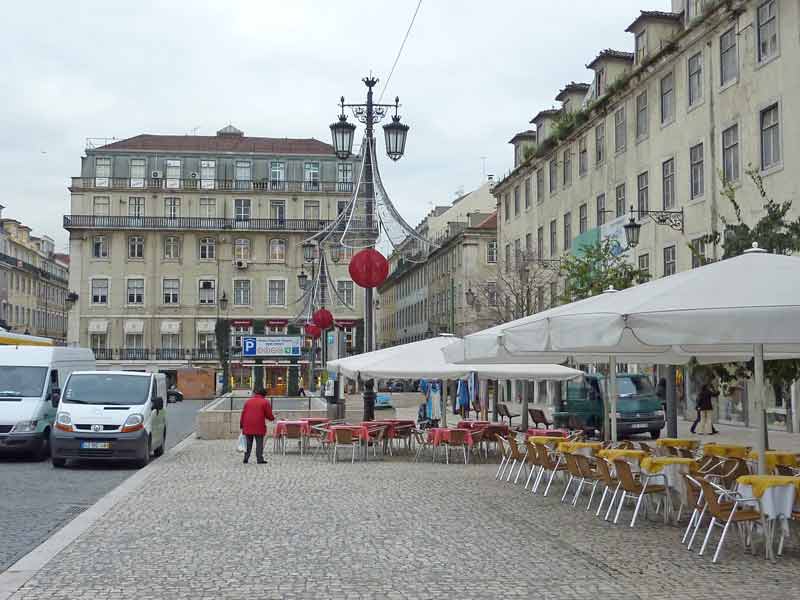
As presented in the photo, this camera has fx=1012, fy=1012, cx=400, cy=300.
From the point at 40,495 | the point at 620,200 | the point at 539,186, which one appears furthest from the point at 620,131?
the point at 40,495

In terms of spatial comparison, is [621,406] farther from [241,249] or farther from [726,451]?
[241,249]

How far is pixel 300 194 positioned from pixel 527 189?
35.1 metres

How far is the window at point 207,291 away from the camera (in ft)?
279

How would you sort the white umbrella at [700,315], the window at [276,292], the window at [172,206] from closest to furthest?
the white umbrella at [700,315], the window at [276,292], the window at [172,206]

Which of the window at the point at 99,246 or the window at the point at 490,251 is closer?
the window at the point at 490,251

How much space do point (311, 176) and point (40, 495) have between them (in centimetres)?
7395

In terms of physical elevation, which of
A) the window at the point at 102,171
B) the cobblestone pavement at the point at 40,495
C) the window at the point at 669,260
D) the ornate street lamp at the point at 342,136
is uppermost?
the window at the point at 102,171

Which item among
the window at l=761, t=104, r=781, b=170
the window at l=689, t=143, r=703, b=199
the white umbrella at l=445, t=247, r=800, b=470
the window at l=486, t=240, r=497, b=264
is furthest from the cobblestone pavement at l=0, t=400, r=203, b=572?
the window at l=486, t=240, r=497, b=264

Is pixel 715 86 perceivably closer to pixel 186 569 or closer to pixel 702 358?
pixel 702 358

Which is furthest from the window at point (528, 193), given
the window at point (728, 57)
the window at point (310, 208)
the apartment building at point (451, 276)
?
the window at point (310, 208)

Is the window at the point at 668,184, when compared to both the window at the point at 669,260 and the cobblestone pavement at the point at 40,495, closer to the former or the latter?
the window at the point at 669,260

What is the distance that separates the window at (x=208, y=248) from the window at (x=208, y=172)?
5.32 m

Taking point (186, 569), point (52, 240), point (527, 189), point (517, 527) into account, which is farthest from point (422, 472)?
point (52, 240)

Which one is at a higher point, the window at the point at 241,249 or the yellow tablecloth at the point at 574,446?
the window at the point at 241,249
